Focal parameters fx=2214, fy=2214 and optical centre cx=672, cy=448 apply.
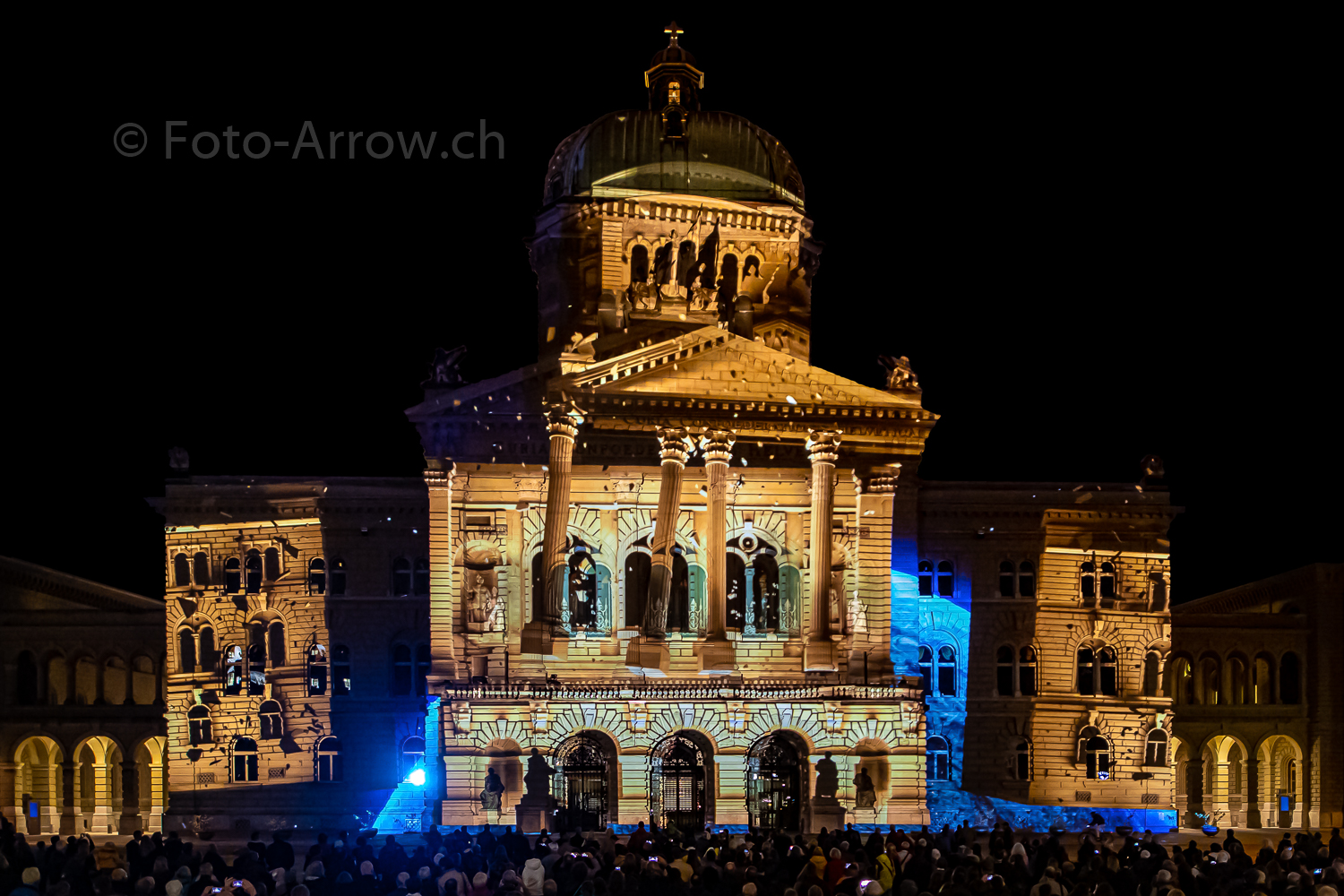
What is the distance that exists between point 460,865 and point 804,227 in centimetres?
3656

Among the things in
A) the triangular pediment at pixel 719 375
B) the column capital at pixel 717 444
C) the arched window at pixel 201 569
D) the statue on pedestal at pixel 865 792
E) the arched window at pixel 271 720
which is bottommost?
the statue on pedestal at pixel 865 792

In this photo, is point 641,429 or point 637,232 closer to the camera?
point 641,429

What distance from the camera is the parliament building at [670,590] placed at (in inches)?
2367

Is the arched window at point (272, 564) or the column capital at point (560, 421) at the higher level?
the column capital at point (560, 421)

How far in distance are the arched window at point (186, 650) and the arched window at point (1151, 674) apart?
99.0 feet

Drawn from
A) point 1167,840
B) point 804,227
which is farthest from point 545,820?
point 804,227

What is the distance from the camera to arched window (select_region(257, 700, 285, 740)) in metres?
69.2

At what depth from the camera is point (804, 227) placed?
70062 mm

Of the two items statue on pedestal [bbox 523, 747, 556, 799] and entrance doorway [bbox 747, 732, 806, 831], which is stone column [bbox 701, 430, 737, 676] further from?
statue on pedestal [bbox 523, 747, 556, 799]

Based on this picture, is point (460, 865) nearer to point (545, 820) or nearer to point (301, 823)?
point (545, 820)

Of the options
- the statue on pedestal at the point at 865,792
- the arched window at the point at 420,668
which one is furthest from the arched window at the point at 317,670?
the statue on pedestal at the point at 865,792

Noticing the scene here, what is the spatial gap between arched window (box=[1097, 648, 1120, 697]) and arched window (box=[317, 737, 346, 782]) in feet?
79.8

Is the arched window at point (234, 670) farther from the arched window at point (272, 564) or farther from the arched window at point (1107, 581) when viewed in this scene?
the arched window at point (1107, 581)

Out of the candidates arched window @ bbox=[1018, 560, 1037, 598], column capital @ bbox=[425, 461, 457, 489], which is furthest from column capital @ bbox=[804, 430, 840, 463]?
arched window @ bbox=[1018, 560, 1037, 598]
